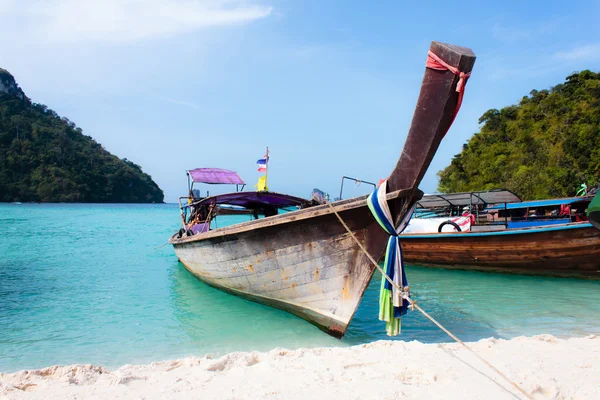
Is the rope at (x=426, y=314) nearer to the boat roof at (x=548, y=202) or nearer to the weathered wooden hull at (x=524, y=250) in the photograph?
the weathered wooden hull at (x=524, y=250)

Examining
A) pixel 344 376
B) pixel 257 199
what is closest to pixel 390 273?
pixel 344 376

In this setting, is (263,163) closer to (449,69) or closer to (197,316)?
(197,316)

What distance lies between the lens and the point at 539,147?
27969 millimetres

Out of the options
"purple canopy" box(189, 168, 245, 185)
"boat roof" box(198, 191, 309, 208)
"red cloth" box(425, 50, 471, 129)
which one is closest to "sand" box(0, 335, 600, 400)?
"red cloth" box(425, 50, 471, 129)

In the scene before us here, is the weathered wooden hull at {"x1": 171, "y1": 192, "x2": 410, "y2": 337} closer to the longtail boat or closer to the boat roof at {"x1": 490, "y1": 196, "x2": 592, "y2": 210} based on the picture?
the longtail boat

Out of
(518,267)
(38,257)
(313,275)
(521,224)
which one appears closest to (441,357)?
(313,275)

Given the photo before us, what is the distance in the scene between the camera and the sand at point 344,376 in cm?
344

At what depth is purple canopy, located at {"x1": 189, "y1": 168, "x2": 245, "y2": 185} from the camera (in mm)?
11213

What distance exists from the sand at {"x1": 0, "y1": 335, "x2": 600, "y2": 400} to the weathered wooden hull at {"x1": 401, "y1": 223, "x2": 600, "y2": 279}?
6010 mm

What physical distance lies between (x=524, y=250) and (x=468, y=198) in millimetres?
3265

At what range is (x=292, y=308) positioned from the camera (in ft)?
21.0

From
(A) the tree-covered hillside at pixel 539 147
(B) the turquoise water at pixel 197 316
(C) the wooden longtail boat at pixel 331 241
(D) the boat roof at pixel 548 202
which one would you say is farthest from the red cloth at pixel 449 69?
(A) the tree-covered hillside at pixel 539 147

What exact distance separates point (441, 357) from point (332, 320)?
5.67ft

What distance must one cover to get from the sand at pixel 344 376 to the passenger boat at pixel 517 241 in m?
6.03
